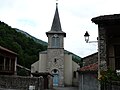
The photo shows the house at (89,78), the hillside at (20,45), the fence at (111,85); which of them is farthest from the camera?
the hillside at (20,45)

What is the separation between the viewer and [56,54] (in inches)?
1729

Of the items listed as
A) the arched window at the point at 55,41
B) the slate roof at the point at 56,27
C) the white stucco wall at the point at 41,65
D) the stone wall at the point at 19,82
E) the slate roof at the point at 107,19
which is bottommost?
the stone wall at the point at 19,82

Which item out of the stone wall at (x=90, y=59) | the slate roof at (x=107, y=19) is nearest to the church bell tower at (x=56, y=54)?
the stone wall at (x=90, y=59)

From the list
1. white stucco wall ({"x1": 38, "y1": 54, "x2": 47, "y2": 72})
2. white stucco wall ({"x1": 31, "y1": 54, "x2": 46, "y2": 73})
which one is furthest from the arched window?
white stucco wall ({"x1": 31, "y1": 54, "x2": 46, "y2": 73})

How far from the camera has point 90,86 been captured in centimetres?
1928

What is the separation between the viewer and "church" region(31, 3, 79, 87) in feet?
142

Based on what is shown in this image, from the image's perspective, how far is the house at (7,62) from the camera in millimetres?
32062

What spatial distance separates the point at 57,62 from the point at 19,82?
19.0m

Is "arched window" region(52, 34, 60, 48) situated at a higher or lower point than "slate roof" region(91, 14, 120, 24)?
higher

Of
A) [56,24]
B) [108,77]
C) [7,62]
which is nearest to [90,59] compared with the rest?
Result: [7,62]

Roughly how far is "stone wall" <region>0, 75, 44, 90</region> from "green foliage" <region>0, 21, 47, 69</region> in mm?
29357

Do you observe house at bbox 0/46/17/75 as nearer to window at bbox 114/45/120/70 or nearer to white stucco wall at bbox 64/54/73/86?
white stucco wall at bbox 64/54/73/86

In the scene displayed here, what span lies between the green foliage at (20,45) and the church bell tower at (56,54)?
14.4m

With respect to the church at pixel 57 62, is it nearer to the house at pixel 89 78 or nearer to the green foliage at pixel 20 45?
the green foliage at pixel 20 45
